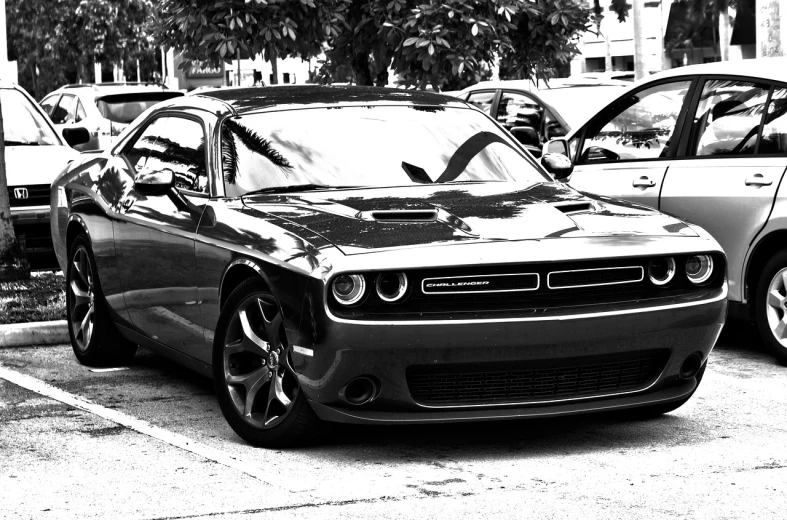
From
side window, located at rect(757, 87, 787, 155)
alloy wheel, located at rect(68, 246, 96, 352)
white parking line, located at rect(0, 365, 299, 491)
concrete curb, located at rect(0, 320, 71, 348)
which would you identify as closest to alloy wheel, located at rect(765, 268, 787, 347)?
side window, located at rect(757, 87, 787, 155)

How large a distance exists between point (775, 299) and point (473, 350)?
3005 millimetres

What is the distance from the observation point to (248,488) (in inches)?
208

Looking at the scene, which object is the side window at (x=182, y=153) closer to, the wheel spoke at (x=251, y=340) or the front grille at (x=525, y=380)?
the wheel spoke at (x=251, y=340)

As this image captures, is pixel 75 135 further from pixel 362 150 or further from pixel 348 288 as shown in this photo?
pixel 348 288

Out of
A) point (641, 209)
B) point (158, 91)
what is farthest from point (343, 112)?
point (158, 91)

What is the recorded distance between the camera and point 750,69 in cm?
818

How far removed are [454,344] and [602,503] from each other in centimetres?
84

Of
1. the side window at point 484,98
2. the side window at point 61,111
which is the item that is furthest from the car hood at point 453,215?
the side window at point 61,111

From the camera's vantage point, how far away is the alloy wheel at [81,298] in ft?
26.3

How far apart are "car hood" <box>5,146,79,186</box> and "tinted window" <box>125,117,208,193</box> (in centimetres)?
416

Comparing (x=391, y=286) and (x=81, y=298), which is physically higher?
(x=391, y=286)

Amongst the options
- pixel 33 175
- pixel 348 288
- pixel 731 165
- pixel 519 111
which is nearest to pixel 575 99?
pixel 519 111

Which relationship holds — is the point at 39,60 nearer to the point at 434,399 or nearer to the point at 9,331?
the point at 9,331

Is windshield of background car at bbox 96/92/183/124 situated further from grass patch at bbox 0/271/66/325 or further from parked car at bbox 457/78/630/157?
grass patch at bbox 0/271/66/325
